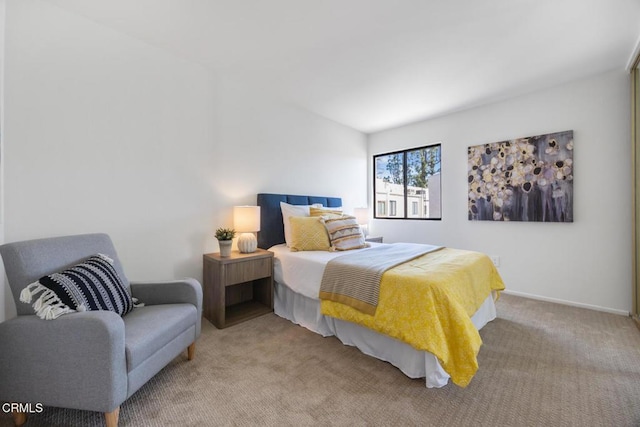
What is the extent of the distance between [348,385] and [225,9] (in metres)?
2.72

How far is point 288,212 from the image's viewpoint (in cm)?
311

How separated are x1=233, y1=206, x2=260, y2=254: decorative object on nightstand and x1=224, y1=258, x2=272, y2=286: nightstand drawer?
21 cm

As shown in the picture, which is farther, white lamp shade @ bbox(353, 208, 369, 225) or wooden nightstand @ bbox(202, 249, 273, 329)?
white lamp shade @ bbox(353, 208, 369, 225)

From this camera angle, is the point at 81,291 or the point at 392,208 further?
the point at 392,208

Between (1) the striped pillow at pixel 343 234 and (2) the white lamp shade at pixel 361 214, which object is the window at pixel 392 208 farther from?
(1) the striped pillow at pixel 343 234

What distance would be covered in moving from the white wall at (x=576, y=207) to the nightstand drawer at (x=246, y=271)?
280 cm

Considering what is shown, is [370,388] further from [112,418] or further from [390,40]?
[390,40]

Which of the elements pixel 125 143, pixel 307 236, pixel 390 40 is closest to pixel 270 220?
pixel 307 236

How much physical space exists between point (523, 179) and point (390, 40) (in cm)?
239

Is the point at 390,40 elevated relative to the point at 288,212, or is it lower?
elevated

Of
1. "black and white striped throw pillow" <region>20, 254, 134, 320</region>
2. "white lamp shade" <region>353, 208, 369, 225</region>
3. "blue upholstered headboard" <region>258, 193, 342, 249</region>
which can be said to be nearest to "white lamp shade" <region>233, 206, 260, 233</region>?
"blue upholstered headboard" <region>258, 193, 342, 249</region>

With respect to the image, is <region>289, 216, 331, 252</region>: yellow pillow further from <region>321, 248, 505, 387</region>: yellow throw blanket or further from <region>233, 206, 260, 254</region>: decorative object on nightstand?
<region>321, 248, 505, 387</region>: yellow throw blanket

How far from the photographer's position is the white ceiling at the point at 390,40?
6.09 feet

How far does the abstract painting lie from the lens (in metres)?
2.93
